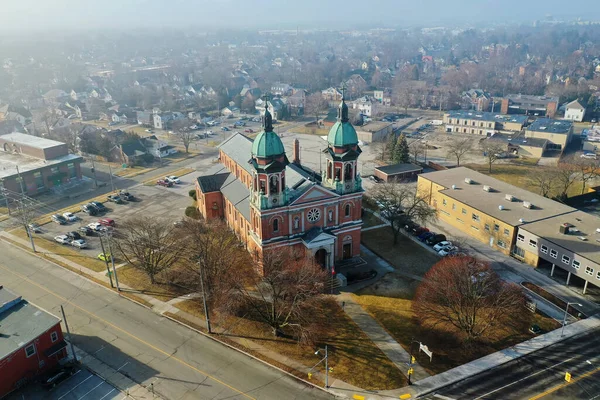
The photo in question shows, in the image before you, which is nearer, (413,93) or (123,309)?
(123,309)

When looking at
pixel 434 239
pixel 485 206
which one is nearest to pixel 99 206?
pixel 434 239

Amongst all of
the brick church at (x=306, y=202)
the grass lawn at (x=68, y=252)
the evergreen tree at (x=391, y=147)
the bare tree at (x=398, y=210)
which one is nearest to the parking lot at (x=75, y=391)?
the grass lawn at (x=68, y=252)

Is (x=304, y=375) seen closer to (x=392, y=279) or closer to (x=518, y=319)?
(x=392, y=279)

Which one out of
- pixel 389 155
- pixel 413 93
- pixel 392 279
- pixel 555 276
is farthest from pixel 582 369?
pixel 413 93

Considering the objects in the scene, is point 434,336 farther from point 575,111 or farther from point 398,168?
point 575,111

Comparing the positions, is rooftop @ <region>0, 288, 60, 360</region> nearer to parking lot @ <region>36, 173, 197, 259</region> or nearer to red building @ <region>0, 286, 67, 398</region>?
red building @ <region>0, 286, 67, 398</region>

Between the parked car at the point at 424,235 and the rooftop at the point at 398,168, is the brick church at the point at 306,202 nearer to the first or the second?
the parked car at the point at 424,235
